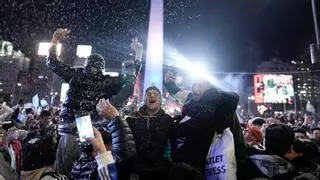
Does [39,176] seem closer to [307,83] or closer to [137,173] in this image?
[137,173]

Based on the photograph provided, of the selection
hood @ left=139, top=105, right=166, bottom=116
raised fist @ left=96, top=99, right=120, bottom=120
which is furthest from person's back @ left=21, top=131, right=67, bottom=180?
hood @ left=139, top=105, right=166, bottom=116

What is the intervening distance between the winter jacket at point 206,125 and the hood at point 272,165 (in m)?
0.19

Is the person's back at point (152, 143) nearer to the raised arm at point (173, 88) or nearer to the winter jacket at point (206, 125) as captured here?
the winter jacket at point (206, 125)

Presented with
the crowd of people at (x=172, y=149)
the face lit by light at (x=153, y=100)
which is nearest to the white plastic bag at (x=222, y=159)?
the crowd of people at (x=172, y=149)

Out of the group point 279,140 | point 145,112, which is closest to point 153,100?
point 145,112

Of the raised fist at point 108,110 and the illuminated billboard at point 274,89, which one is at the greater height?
the illuminated billboard at point 274,89

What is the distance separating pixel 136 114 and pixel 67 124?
1.17m

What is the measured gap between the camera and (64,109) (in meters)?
4.48

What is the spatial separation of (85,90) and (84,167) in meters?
1.29

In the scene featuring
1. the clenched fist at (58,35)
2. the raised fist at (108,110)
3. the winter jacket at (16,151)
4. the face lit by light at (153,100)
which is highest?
the clenched fist at (58,35)

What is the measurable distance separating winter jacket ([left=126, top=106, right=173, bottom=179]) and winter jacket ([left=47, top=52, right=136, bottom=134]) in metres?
1.04

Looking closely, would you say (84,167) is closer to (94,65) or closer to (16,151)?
(94,65)

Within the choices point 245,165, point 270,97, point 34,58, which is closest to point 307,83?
point 270,97

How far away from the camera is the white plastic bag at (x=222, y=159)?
318 cm
